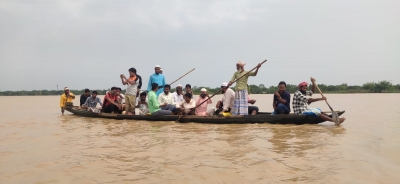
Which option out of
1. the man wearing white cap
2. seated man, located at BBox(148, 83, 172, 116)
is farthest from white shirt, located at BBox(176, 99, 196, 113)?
seated man, located at BBox(148, 83, 172, 116)

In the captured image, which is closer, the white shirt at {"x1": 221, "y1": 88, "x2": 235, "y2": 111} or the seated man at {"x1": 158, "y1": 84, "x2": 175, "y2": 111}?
the white shirt at {"x1": 221, "y1": 88, "x2": 235, "y2": 111}

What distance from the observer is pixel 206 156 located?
4.18 m

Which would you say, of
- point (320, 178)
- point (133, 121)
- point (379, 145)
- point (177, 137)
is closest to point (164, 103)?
point (133, 121)

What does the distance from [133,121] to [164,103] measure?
2.77ft

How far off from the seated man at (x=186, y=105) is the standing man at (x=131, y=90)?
1.26 m

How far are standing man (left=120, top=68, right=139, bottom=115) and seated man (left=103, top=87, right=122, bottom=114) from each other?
0.48 m

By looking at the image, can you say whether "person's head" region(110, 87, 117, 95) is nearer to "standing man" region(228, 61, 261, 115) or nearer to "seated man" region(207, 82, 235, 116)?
"seated man" region(207, 82, 235, 116)

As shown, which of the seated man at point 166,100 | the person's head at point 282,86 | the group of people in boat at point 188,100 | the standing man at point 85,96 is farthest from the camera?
the standing man at point 85,96

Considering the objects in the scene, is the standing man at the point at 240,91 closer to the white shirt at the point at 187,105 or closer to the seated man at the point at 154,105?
the white shirt at the point at 187,105

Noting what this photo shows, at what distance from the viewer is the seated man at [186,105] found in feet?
26.2

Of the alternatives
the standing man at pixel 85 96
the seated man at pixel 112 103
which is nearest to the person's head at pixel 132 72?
the seated man at pixel 112 103

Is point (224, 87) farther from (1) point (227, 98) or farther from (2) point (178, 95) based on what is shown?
(2) point (178, 95)

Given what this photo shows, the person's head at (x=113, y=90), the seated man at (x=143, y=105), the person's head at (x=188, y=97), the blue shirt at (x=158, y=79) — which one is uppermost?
the blue shirt at (x=158, y=79)

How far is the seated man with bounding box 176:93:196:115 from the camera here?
26.2ft
